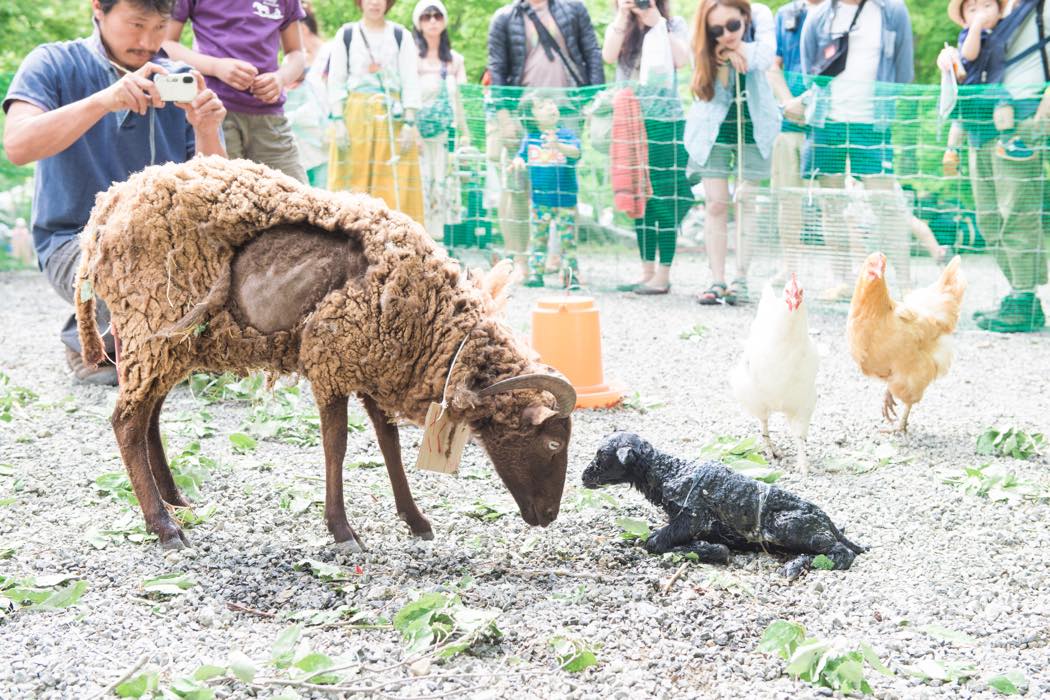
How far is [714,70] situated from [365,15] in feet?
11.3

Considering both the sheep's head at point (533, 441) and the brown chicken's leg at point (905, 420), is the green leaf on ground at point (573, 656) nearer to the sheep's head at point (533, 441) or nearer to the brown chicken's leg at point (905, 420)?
the sheep's head at point (533, 441)

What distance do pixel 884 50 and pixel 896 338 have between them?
13.8ft

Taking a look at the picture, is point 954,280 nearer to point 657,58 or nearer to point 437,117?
point 657,58

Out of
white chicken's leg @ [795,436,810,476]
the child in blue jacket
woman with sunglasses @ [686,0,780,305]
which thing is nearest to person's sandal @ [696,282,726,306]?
woman with sunglasses @ [686,0,780,305]

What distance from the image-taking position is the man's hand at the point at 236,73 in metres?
6.62

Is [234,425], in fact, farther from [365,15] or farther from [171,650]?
[365,15]

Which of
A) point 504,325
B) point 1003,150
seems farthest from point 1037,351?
point 504,325

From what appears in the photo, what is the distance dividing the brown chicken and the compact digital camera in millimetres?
3438

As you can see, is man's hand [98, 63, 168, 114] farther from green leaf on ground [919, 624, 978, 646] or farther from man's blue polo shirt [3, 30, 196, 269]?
green leaf on ground [919, 624, 978, 646]

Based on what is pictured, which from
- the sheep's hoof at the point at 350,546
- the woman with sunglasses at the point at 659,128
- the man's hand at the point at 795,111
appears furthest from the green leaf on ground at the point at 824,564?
the woman with sunglasses at the point at 659,128

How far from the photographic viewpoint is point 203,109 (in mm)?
5098

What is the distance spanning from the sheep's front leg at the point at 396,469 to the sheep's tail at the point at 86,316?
1.19 m

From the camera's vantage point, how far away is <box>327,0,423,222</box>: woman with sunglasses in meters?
10.9

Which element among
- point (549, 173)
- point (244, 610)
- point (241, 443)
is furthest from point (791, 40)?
point (244, 610)
